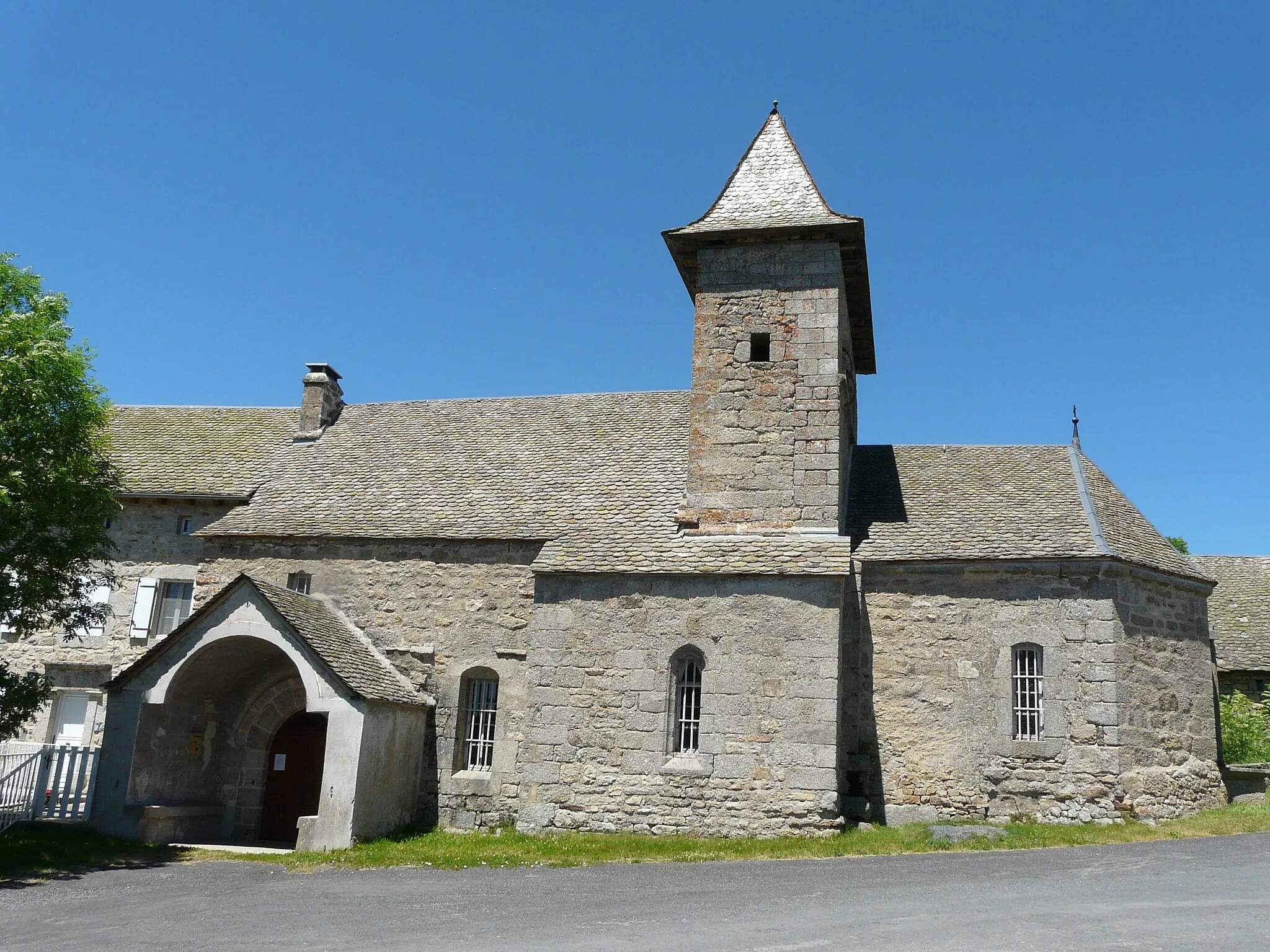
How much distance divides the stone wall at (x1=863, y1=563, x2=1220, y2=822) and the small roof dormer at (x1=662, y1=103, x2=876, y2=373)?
19.5 feet

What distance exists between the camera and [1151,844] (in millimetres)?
13961

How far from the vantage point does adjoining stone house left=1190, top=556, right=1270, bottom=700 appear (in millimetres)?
23953

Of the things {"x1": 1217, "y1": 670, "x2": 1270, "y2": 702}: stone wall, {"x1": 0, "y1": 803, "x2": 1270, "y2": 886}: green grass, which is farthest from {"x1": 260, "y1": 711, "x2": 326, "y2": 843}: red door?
{"x1": 1217, "y1": 670, "x2": 1270, "y2": 702}: stone wall

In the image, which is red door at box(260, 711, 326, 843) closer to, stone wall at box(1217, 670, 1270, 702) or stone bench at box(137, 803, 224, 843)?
stone bench at box(137, 803, 224, 843)

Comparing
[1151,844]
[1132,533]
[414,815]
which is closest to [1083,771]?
[1151,844]

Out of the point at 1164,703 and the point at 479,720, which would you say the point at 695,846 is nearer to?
the point at 479,720

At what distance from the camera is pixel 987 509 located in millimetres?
18625

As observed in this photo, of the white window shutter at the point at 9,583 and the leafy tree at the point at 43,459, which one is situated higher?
the leafy tree at the point at 43,459

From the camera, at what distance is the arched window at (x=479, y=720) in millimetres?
18016

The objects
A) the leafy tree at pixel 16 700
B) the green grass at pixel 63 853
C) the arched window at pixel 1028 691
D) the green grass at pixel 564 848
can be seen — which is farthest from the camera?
the arched window at pixel 1028 691

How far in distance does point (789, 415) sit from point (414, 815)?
9562 millimetres

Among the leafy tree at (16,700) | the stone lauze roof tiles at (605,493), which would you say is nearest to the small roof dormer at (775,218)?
the stone lauze roof tiles at (605,493)

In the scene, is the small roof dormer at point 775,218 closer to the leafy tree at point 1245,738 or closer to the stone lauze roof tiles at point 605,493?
the stone lauze roof tiles at point 605,493

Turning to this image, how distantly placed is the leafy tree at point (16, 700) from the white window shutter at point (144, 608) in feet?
16.1
